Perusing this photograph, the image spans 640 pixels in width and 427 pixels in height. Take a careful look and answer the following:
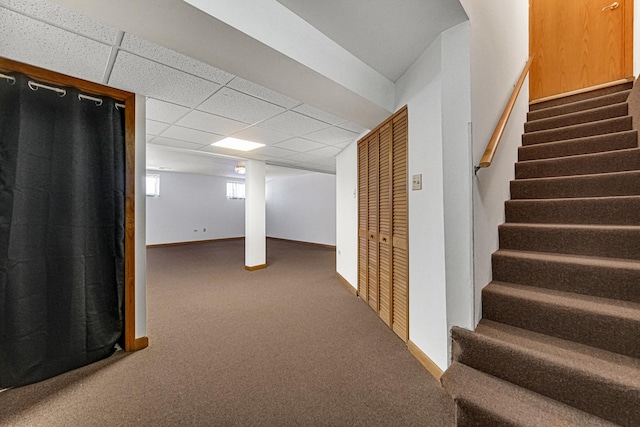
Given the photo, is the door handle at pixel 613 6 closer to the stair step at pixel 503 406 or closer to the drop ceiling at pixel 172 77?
the drop ceiling at pixel 172 77

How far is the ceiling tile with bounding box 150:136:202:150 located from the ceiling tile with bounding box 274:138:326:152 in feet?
4.29

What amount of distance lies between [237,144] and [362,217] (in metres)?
2.27

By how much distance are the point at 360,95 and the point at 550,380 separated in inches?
84.3

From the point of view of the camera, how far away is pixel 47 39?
4.91ft

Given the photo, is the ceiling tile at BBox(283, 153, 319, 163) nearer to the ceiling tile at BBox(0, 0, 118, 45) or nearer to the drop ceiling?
the drop ceiling

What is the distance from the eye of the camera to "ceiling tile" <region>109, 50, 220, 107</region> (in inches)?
70.6

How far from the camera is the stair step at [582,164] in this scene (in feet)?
6.16

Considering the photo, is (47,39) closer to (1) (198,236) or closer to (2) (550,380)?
(2) (550,380)

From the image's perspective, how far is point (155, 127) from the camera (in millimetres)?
3135

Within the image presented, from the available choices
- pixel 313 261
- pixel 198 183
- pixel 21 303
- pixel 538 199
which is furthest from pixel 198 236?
pixel 538 199

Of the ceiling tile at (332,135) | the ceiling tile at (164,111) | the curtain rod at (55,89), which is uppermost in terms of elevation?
the ceiling tile at (332,135)

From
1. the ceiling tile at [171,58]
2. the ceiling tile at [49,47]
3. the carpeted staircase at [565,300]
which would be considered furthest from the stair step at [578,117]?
the ceiling tile at [49,47]

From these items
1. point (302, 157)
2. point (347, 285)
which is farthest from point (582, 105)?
point (302, 157)

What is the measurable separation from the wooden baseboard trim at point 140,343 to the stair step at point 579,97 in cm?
495
